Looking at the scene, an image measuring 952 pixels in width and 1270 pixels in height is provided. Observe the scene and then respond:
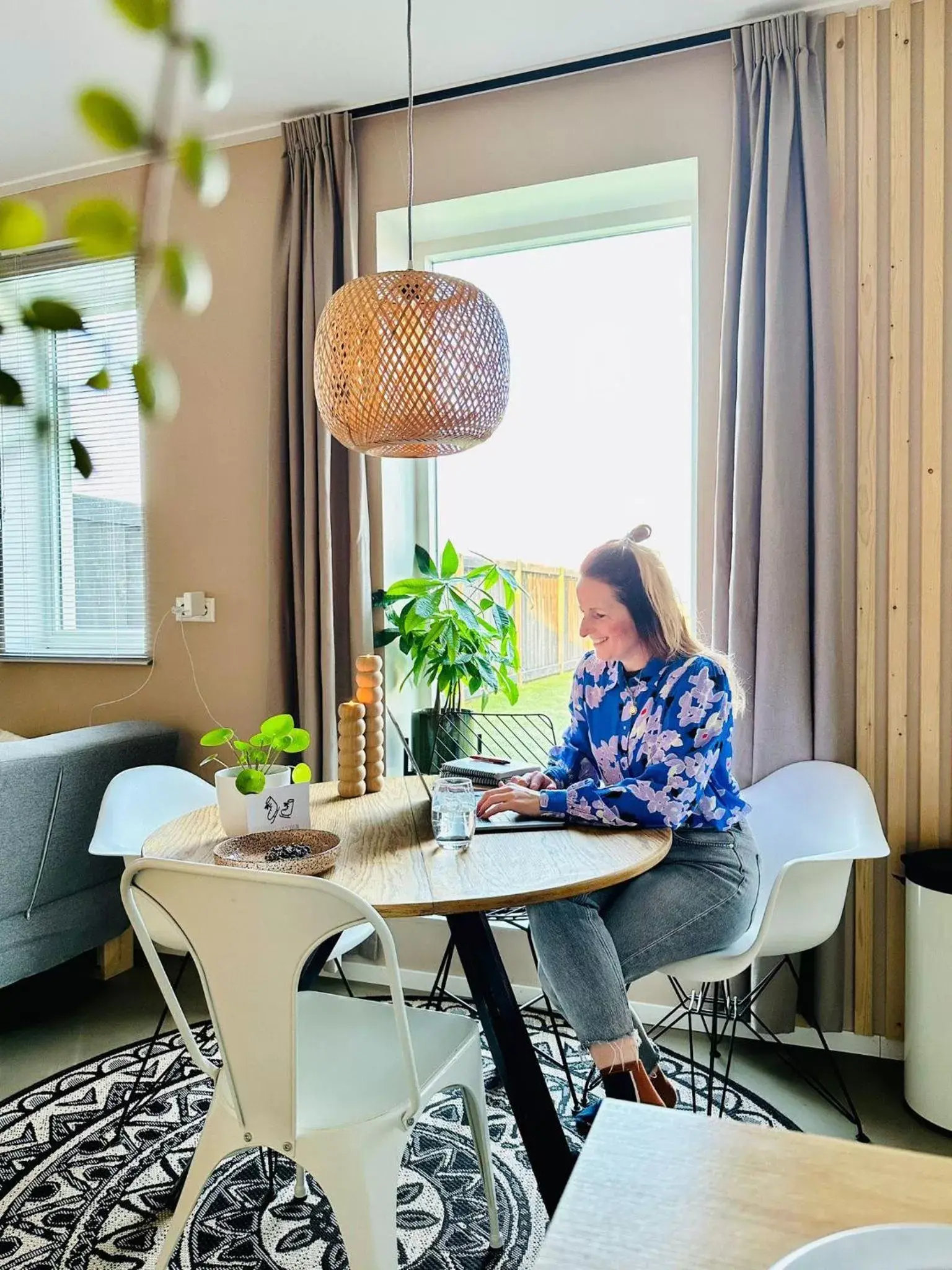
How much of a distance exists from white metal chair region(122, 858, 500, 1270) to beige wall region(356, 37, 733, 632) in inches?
62.4

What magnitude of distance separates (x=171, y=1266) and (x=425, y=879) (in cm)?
88

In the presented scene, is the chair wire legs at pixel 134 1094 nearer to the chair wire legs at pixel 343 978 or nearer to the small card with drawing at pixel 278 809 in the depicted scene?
the chair wire legs at pixel 343 978

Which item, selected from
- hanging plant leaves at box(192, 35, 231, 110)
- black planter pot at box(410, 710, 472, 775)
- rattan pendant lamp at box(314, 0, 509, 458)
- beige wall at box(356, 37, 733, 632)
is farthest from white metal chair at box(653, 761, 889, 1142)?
hanging plant leaves at box(192, 35, 231, 110)

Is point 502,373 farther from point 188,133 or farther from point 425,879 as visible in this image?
point 188,133

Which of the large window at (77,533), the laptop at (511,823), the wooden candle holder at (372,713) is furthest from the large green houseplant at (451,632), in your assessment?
the large window at (77,533)

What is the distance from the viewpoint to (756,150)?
2.49m

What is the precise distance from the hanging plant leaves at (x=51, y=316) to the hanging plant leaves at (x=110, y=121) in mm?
43

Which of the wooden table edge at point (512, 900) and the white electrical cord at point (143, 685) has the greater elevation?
the white electrical cord at point (143, 685)

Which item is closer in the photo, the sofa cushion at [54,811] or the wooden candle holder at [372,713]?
the wooden candle holder at [372,713]

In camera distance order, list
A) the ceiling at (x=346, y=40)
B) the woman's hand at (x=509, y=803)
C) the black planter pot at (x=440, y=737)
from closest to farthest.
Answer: the woman's hand at (x=509, y=803), the ceiling at (x=346, y=40), the black planter pot at (x=440, y=737)

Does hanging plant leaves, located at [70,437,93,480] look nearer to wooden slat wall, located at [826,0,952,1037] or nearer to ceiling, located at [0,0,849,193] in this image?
ceiling, located at [0,0,849,193]

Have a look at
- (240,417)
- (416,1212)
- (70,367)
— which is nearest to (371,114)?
(240,417)

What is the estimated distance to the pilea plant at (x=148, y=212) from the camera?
0.24 m

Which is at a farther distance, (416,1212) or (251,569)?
(251,569)
